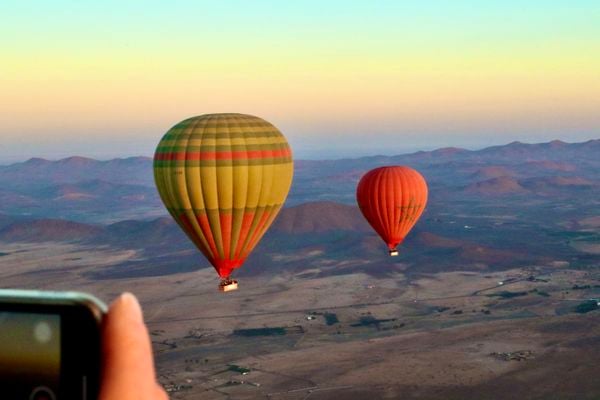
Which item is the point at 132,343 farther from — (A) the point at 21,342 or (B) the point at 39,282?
(B) the point at 39,282

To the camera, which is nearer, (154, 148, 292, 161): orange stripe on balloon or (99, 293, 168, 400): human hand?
(99, 293, 168, 400): human hand

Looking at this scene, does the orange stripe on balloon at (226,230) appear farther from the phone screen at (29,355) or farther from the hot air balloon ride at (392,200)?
the phone screen at (29,355)

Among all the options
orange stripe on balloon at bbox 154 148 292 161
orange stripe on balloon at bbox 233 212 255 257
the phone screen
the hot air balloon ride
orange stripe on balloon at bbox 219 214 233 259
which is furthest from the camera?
the hot air balloon ride

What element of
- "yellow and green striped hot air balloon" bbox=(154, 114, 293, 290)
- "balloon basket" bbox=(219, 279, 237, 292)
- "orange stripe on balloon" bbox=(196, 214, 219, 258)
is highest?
"yellow and green striped hot air balloon" bbox=(154, 114, 293, 290)

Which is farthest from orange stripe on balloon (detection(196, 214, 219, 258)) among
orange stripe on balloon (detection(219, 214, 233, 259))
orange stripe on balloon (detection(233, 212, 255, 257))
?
orange stripe on balloon (detection(233, 212, 255, 257))

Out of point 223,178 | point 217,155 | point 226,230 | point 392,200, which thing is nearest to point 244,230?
point 226,230

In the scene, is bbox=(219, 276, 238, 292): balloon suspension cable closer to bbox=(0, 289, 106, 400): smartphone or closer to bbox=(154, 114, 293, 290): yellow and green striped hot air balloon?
bbox=(154, 114, 293, 290): yellow and green striped hot air balloon

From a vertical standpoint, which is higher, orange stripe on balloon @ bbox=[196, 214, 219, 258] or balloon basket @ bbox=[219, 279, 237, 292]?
orange stripe on balloon @ bbox=[196, 214, 219, 258]
